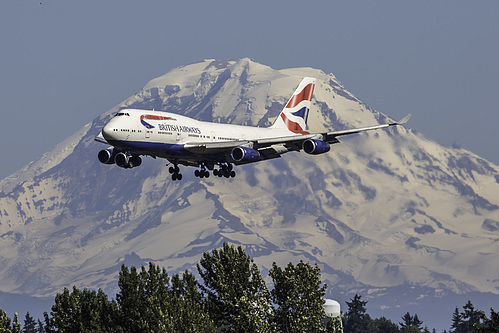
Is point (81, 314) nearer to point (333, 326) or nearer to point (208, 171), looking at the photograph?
point (208, 171)

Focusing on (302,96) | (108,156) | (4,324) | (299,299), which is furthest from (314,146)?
(4,324)

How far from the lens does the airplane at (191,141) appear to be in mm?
99000

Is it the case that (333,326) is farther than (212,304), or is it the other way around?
(212,304)

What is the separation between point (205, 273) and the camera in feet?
311

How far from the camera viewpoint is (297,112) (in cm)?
13688

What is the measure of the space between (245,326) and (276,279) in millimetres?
5044

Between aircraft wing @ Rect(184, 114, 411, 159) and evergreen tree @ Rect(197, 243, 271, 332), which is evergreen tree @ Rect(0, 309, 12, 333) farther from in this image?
aircraft wing @ Rect(184, 114, 411, 159)

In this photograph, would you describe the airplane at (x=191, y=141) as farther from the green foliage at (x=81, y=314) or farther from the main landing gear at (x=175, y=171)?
the green foliage at (x=81, y=314)

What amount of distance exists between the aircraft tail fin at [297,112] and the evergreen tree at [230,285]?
4219cm

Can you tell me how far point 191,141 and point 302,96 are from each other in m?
39.2

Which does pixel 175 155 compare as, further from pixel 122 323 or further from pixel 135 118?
pixel 122 323

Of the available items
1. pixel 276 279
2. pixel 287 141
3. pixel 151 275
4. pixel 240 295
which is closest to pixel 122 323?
pixel 151 275

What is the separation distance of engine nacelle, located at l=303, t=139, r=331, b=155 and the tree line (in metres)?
17.9

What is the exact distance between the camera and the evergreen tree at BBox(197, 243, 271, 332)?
8475 centimetres
